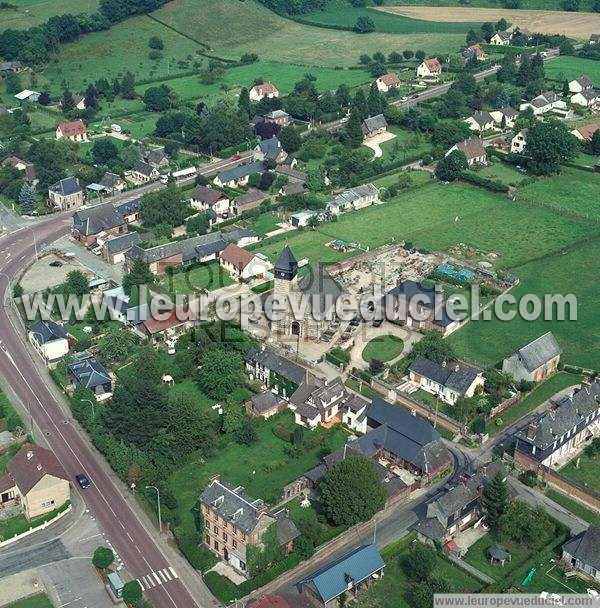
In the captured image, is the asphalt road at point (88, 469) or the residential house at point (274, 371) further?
the residential house at point (274, 371)

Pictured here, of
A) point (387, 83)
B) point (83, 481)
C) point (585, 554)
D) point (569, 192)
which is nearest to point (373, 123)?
point (387, 83)

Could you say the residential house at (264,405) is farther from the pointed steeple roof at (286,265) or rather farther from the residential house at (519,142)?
the residential house at (519,142)

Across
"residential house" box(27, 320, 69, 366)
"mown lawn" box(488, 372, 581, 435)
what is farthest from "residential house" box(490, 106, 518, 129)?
"residential house" box(27, 320, 69, 366)

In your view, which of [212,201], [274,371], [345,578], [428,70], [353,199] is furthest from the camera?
[428,70]

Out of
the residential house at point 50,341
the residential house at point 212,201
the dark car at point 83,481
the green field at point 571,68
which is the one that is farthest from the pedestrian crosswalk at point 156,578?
the green field at point 571,68

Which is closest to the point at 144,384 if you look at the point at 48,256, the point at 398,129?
the point at 48,256

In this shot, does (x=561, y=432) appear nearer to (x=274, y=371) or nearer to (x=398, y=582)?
(x=398, y=582)
